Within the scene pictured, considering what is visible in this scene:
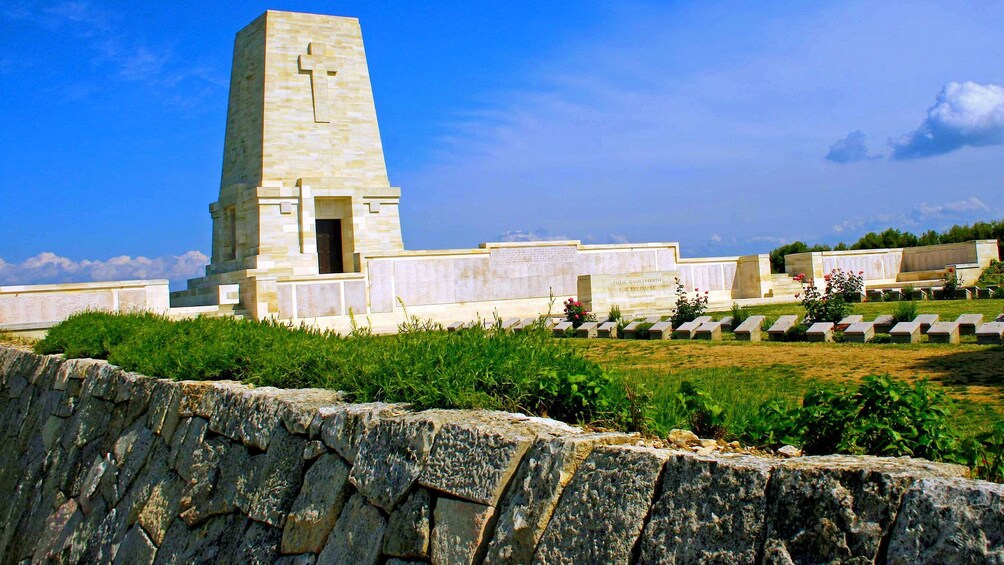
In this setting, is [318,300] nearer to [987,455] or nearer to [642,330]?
[642,330]

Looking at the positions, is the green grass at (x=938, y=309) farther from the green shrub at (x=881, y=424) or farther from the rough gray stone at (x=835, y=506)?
the rough gray stone at (x=835, y=506)

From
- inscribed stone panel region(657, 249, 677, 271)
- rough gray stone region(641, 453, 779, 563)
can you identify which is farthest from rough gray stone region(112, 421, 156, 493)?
inscribed stone panel region(657, 249, 677, 271)

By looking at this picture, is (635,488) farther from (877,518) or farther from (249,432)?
(249,432)

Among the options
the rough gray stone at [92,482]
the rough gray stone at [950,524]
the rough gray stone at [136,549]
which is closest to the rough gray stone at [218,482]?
the rough gray stone at [136,549]

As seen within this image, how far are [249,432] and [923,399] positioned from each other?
323 cm

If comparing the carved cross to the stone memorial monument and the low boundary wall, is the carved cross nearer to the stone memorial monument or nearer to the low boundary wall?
the stone memorial monument

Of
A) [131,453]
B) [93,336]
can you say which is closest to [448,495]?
[131,453]

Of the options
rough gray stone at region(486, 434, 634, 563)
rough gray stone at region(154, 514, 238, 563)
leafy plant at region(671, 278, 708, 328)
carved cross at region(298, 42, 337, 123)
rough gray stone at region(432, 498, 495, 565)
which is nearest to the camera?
rough gray stone at region(486, 434, 634, 563)

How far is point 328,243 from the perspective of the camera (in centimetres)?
2472

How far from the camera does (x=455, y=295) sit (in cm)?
2231

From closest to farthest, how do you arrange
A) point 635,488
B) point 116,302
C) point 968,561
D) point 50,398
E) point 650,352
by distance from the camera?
point 968,561 < point 635,488 < point 50,398 < point 650,352 < point 116,302

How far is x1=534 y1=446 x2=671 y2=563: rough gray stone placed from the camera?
2.39 metres

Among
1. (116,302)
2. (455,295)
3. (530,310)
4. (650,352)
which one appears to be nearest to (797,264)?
(530,310)

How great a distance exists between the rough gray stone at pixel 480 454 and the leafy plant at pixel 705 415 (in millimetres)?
782
